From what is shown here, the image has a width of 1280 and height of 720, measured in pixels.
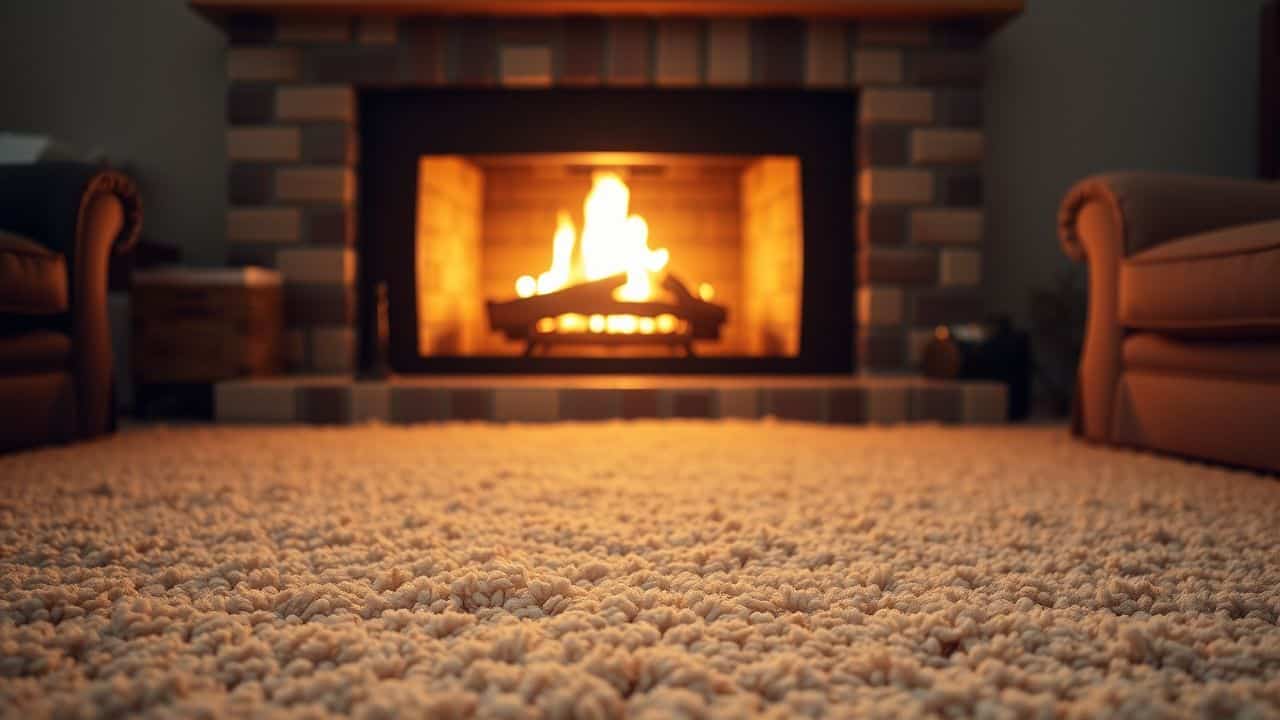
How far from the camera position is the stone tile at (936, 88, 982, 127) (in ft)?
7.88

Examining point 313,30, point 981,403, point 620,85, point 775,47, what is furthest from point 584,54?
point 981,403

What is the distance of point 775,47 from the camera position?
237 centimetres

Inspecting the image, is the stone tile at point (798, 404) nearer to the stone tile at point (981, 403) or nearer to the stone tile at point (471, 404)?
the stone tile at point (981, 403)

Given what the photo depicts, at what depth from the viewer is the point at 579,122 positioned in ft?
7.92

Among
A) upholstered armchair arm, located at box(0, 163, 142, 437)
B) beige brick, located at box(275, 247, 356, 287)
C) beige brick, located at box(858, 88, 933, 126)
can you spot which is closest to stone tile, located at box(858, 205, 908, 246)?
beige brick, located at box(858, 88, 933, 126)

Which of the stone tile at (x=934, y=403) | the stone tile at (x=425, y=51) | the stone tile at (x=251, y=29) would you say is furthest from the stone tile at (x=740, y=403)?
the stone tile at (x=251, y=29)

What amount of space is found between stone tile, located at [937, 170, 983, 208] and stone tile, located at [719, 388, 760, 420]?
88 cm

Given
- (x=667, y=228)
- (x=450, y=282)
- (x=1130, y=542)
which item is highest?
(x=667, y=228)

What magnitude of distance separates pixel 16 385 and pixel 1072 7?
9.98ft

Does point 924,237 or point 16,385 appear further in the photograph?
point 924,237

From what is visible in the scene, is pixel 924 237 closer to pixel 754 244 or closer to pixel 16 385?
pixel 754 244

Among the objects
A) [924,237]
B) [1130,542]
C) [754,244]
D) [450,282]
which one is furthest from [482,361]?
[1130,542]

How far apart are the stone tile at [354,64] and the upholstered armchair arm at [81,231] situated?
799 millimetres

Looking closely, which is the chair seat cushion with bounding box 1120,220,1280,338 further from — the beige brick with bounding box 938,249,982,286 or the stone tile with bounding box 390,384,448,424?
the stone tile with bounding box 390,384,448,424
